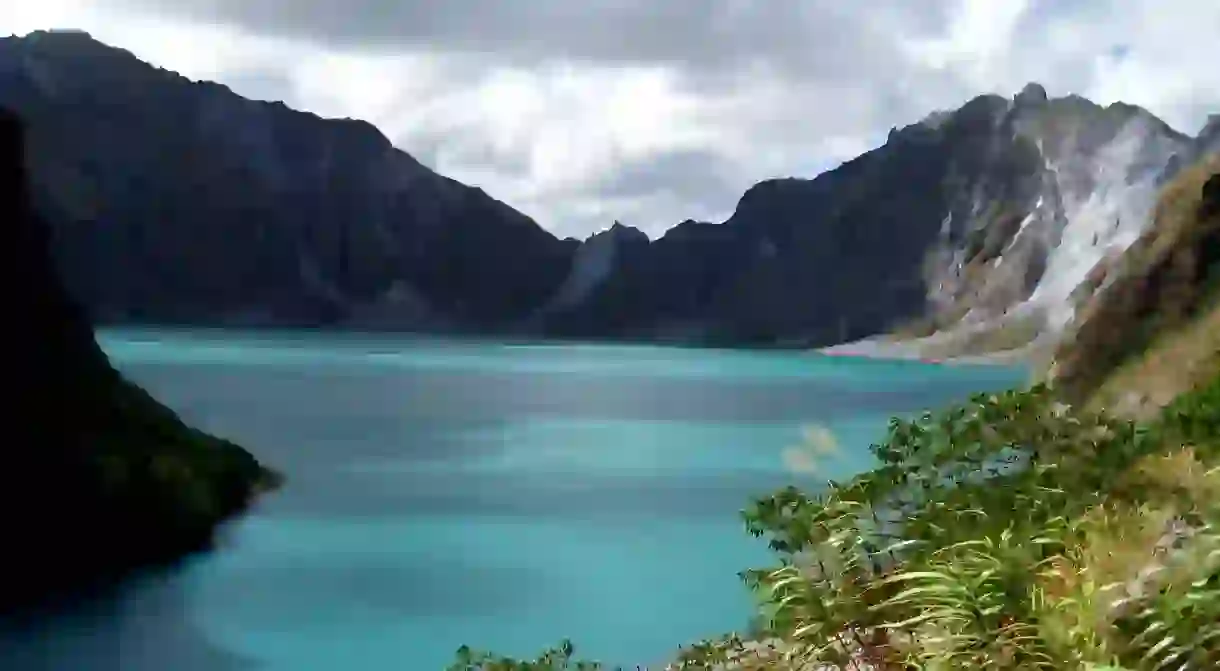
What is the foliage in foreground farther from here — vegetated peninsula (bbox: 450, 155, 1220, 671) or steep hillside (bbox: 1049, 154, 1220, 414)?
steep hillside (bbox: 1049, 154, 1220, 414)

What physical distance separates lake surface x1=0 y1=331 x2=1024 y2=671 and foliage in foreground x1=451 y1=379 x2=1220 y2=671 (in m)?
2.02

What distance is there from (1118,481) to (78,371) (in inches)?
2023

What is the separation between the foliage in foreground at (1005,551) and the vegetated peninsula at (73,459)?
34304 mm

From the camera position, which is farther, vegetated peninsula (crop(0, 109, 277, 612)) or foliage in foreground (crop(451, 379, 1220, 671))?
vegetated peninsula (crop(0, 109, 277, 612))

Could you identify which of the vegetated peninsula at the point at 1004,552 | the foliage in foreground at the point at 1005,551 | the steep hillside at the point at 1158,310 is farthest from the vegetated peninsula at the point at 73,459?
the foliage in foreground at the point at 1005,551

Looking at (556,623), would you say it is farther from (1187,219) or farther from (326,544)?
(1187,219)

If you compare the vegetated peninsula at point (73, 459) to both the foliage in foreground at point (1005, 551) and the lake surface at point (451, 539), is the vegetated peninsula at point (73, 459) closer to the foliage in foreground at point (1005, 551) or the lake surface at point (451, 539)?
the lake surface at point (451, 539)

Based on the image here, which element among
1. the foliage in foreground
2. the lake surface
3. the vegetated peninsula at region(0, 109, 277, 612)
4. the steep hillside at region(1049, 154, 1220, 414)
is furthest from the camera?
the vegetated peninsula at region(0, 109, 277, 612)

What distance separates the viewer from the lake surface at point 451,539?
36812 millimetres

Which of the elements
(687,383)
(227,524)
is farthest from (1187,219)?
Result: (687,383)

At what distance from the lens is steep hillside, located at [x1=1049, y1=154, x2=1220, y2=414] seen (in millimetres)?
35781

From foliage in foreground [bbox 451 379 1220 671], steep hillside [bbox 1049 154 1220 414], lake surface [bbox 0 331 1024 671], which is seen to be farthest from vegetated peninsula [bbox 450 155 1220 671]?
steep hillside [bbox 1049 154 1220 414]

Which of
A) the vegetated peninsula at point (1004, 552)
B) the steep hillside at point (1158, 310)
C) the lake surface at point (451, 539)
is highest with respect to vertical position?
the steep hillside at point (1158, 310)

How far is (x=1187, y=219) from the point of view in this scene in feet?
165
